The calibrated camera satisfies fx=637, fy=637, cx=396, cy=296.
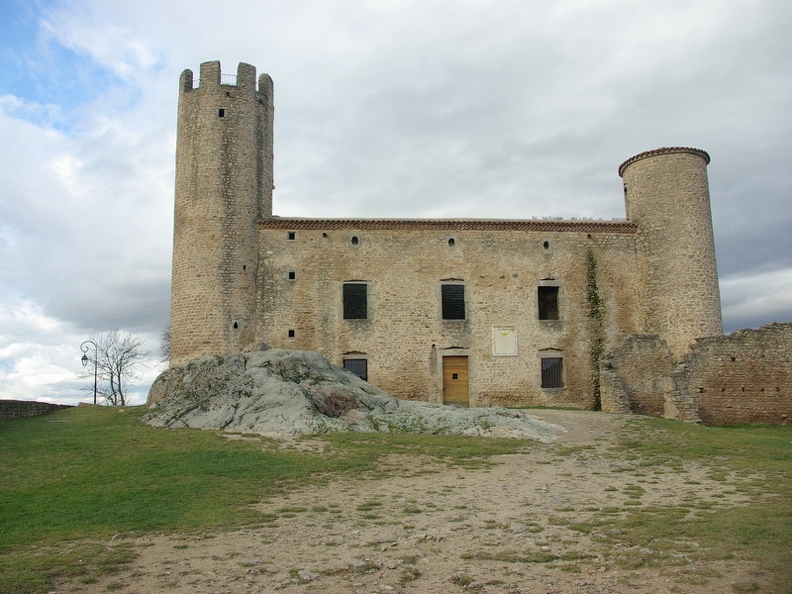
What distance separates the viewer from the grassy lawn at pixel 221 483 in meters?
6.95

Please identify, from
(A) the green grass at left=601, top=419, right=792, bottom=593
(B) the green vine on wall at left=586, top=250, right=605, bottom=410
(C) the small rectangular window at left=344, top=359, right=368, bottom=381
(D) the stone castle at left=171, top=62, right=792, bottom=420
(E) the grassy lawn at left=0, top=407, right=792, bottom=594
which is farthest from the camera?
(B) the green vine on wall at left=586, top=250, right=605, bottom=410

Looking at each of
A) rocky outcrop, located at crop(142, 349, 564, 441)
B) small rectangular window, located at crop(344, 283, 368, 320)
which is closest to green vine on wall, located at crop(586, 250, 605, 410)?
rocky outcrop, located at crop(142, 349, 564, 441)

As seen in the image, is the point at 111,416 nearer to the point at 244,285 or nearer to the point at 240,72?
the point at 244,285

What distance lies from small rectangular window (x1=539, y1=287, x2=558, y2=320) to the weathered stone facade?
3.6 inches

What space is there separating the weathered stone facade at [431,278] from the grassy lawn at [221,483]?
7.01 metres

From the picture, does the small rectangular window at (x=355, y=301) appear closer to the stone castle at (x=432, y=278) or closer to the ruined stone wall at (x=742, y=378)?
the stone castle at (x=432, y=278)

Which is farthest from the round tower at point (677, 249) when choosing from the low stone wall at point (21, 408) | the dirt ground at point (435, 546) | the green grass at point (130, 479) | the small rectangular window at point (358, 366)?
the low stone wall at point (21, 408)

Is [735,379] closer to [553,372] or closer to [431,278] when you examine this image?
[553,372]

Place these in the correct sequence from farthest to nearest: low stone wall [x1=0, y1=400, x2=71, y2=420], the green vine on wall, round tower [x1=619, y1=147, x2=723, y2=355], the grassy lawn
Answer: the green vine on wall, round tower [x1=619, y1=147, x2=723, y2=355], low stone wall [x1=0, y1=400, x2=71, y2=420], the grassy lawn

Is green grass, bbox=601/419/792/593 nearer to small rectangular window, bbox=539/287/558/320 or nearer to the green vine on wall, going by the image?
the green vine on wall

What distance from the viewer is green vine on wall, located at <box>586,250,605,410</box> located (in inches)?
1002

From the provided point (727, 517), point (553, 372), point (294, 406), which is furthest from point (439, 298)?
point (727, 517)

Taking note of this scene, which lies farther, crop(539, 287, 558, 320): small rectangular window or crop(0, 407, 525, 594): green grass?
crop(539, 287, 558, 320): small rectangular window

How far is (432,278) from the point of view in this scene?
25.3 m
